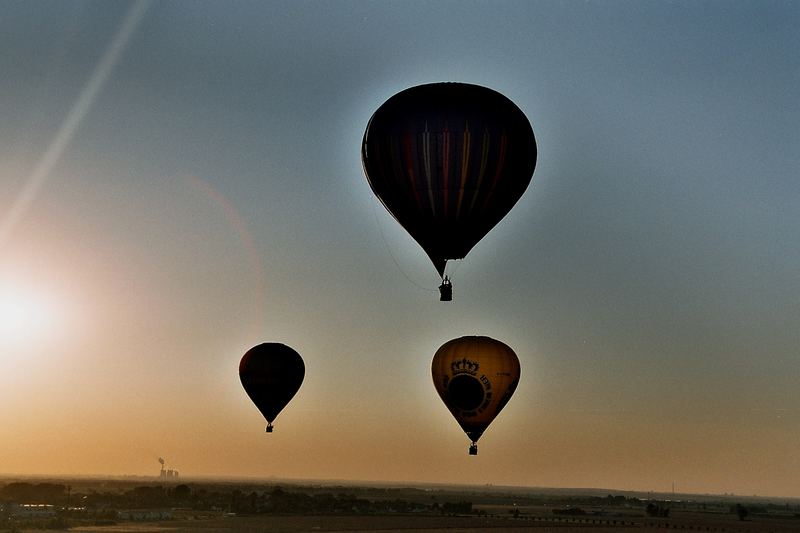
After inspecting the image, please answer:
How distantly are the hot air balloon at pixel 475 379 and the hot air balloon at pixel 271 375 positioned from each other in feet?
43.3

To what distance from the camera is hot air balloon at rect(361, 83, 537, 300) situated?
4294 centimetres

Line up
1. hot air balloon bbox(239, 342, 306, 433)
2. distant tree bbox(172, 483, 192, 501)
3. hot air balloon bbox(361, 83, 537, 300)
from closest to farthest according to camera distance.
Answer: hot air balloon bbox(361, 83, 537, 300), hot air balloon bbox(239, 342, 306, 433), distant tree bbox(172, 483, 192, 501)

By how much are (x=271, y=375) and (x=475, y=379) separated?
1741 centimetres

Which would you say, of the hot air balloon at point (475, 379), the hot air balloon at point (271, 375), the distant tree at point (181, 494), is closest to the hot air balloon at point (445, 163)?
the hot air balloon at point (475, 379)

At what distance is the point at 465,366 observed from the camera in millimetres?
57219

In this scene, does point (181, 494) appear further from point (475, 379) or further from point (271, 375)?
point (475, 379)

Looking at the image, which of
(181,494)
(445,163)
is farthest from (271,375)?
(181,494)

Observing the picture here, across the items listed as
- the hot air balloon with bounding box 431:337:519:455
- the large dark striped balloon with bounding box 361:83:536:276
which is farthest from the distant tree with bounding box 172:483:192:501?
the large dark striped balloon with bounding box 361:83:536:276

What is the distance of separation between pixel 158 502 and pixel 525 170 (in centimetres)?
10956

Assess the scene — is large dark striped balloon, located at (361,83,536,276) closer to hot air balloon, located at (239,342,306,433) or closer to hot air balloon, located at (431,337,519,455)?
hot air balloon, located at (431,337,519,455)

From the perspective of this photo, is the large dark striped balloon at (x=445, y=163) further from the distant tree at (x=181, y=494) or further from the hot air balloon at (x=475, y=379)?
the distant tree at (x=181, y=494)

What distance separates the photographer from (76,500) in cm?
14212

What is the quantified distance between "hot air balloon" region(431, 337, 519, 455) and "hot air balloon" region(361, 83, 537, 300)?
14553mm

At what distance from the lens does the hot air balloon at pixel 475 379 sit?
183 ft
